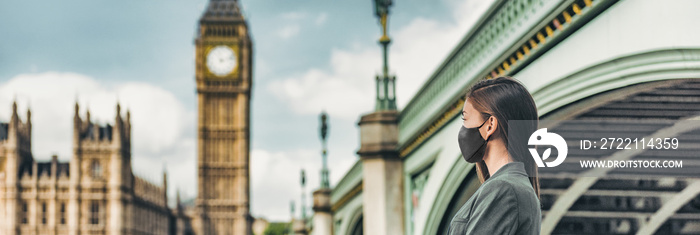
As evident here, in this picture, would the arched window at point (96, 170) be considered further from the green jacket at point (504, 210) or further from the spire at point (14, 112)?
the green jacket at point (504, 210)

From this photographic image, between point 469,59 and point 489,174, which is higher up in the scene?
point 469,59

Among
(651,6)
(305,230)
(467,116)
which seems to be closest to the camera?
(467,116)

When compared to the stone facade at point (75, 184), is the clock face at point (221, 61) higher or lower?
higher

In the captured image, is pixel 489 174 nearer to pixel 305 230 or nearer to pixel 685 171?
pixel 685 171

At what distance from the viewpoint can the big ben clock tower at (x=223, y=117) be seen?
102250mm

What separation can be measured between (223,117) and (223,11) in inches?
447

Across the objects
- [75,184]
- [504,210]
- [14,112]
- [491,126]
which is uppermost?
[14,112]

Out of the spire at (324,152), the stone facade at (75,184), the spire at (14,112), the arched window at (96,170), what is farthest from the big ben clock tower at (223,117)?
the spire at (324,152)

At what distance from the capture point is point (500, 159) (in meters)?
2.46

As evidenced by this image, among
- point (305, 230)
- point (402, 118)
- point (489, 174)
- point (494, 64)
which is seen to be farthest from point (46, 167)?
point (489, 174)

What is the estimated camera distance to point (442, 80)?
12555 mm

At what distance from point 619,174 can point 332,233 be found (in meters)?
23.3

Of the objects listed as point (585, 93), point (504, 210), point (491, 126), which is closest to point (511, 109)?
point (491, 126)

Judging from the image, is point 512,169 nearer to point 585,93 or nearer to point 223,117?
point 585,93
